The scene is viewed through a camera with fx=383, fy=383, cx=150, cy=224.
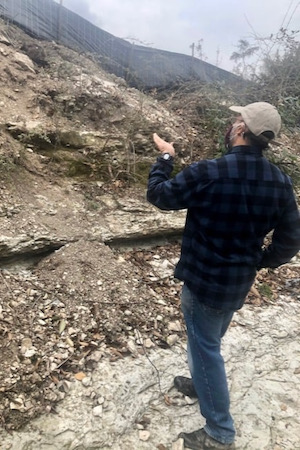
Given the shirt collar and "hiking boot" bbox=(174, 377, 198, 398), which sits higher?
the shirt collar

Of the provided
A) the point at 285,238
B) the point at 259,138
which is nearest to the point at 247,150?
the point at 259,138

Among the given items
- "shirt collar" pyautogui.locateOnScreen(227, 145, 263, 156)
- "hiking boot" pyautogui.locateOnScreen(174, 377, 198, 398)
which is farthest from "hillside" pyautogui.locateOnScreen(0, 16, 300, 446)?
"shirt collar" pyautogui.locateOnScreen(227, 145, 263, 156)

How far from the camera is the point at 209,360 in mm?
1945

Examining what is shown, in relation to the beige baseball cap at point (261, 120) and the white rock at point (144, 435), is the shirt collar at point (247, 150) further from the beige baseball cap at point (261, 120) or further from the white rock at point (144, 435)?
the white rock at point (144, 435)

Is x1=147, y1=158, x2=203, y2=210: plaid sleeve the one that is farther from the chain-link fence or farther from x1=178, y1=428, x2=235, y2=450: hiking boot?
the chain-link fence

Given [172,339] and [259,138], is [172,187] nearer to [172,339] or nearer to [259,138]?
[259,138]

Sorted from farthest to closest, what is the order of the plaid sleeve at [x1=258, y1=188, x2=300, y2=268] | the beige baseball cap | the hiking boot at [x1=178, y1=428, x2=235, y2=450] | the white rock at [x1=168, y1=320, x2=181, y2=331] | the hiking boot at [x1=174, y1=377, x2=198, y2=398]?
1. the white rock at [x1=168, y1=320, x2=181, y2=331]
2. the hiking boot at [x1=174, y1=377, x2=198, y2=398]
3. the hiking boot at [x1=178, y1=428, x2=235, y2=450]
4. the plaid sleeve at [x1=258, y1=188, x2=300, y2=268]
5. the beige baseball cap

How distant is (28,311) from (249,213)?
176cm

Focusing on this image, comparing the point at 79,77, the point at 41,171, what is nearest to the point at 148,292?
the point at 41,171

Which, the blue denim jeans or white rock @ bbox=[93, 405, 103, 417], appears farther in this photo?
white rock @ bbox=[93, 405, 103, 417]

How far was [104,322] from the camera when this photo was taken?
2.79 metres

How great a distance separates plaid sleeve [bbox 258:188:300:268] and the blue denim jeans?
358mm

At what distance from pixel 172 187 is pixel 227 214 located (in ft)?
0.90

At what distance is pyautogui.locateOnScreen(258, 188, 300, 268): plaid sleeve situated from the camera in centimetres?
183
